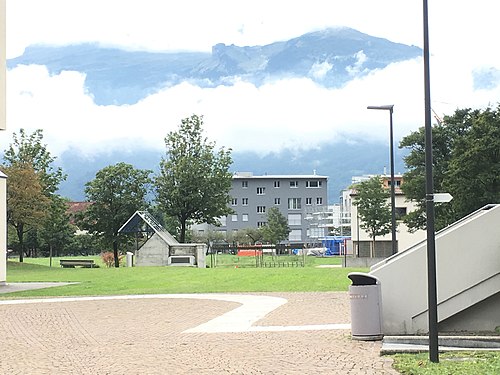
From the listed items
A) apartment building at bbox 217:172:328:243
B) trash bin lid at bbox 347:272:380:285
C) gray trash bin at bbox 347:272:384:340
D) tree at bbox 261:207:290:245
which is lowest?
gray trash bin at bbox 347:272:384:340

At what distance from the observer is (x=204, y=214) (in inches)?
2699

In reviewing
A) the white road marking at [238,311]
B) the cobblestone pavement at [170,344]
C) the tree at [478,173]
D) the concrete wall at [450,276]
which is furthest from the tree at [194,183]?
the concrete wall at [450,276]

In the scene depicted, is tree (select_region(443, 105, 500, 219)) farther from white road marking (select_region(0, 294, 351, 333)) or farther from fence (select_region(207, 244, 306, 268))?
white road marking (select_region(0, 294, 351, 333))

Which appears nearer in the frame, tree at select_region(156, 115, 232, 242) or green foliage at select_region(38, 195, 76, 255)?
tree at select_region(156, 115, 232, 242)

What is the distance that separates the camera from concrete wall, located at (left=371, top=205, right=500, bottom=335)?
597 inches

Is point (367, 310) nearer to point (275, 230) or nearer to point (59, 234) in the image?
point (59, 234)

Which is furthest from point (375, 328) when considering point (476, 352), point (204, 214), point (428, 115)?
point (204, 214)

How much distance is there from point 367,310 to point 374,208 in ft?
197

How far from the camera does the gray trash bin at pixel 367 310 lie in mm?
14977

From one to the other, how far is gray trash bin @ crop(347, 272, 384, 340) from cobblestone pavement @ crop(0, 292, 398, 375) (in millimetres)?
386

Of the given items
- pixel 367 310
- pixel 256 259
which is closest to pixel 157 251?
pixel 256 259

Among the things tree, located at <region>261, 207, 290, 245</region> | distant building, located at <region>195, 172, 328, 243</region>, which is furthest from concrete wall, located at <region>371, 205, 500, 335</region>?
distant building, located at <region>195, 172, 328, 243</region>

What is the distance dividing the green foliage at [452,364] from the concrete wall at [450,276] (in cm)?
261

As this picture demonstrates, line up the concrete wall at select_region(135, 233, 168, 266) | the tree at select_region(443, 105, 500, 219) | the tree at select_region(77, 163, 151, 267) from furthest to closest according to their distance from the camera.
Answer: the tree at select_region(77, 163, 151, 267)
the concrete wall at select_region(135, 233, 168, 266)
the tree at select_region(443, 105, 500, 219)
